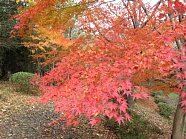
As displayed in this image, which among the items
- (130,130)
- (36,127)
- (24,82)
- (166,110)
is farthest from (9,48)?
(166,110)

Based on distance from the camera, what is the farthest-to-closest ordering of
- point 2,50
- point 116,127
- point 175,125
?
point 2,50 → point 116,127 → point 175,125

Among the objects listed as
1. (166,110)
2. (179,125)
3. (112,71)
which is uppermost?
(112,71)

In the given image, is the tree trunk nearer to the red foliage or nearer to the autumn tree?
the autumn tree

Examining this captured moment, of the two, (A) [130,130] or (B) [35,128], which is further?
(A) [130,130]

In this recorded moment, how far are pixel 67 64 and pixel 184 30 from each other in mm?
2521

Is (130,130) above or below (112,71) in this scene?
below

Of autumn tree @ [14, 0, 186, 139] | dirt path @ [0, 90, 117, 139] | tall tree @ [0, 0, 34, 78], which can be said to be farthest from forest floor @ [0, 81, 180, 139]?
tall tree @ [0, 0, 34, 78]

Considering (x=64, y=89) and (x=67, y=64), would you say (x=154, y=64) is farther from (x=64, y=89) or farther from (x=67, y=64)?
(x=67, y=64)

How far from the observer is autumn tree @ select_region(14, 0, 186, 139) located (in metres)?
3.11

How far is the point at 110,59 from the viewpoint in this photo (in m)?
3.85

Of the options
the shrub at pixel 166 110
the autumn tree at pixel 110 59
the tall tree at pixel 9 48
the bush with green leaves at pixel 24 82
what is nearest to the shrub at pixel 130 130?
the autumn tree at pixel 110 59

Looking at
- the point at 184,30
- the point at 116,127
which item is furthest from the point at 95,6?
the point at 116,127

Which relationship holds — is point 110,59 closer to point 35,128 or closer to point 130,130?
point 130,130

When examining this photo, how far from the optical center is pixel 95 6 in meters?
6.66
